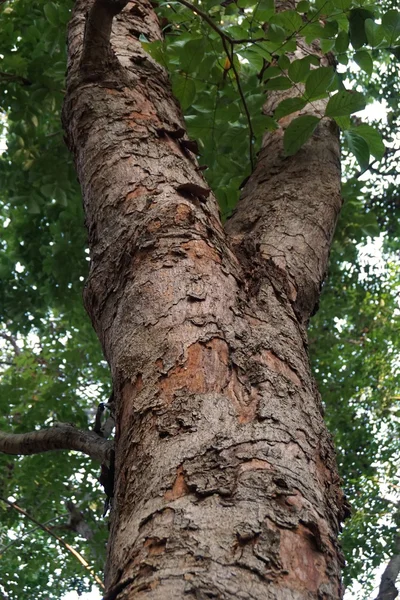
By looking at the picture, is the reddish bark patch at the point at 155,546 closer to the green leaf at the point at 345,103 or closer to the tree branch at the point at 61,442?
the tree branch at the point at 61,442

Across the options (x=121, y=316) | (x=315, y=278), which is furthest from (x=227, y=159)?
(x=121, y=316)

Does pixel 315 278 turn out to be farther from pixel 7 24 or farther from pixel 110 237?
pixel 7 24

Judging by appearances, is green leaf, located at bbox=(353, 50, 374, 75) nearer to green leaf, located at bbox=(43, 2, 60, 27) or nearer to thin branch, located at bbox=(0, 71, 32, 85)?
green leaf, located at bbox=(43, 2, 60, 27)

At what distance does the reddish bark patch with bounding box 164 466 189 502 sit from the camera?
1.06 meters

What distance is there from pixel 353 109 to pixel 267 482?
1391mm

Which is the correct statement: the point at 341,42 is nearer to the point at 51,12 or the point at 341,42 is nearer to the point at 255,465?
the point at 255,465

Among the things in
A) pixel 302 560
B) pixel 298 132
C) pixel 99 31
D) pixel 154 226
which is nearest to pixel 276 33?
pixel 298 132

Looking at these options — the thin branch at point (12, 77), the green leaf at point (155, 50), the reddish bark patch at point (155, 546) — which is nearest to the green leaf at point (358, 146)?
the green leaf at point (155, 50)

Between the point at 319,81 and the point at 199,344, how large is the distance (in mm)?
1124

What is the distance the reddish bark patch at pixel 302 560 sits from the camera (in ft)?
3.14

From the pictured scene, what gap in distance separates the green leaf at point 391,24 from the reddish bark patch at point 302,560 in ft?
5.62

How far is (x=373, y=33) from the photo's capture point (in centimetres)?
A: 219

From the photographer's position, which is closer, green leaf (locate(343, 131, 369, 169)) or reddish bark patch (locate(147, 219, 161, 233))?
reddish bark patch (locate(147, 219, 161, 233))

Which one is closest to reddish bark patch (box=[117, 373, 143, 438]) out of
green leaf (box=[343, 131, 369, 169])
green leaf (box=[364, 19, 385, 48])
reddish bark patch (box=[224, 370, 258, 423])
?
reddish bark patch (box=[224, 370, 258, 423])
